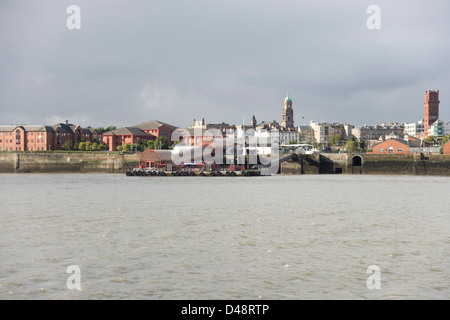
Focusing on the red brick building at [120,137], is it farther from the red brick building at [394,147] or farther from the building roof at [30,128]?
the red brick building at [394,147]

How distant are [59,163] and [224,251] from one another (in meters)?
85.8

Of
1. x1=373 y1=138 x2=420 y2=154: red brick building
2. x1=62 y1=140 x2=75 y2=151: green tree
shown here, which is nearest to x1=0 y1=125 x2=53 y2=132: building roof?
x1=62 y1=140 x2=75 y2=151: green tree

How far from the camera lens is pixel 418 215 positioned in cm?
3053

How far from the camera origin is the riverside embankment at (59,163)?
96.9 meters

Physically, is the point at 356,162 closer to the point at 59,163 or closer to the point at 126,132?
the point at 59,163

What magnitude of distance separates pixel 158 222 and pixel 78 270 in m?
11.1

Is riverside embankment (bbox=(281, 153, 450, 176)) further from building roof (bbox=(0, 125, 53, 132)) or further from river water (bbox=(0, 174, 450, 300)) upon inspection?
building roof (bbox=(0, 125, 53, 132))

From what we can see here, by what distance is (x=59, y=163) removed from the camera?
98.4 m

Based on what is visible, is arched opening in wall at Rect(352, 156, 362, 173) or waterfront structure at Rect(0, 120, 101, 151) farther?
waterfront structure at Rect(0, 120, 101, 151)

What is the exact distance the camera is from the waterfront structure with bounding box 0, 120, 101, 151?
138 metres

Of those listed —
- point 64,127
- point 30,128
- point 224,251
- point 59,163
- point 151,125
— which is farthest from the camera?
point 151,125

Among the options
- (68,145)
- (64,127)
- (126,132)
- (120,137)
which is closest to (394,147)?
(126,132)

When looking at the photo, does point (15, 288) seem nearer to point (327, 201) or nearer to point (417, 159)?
point (327, 201)

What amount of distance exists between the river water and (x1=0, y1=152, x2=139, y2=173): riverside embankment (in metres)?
62.2
